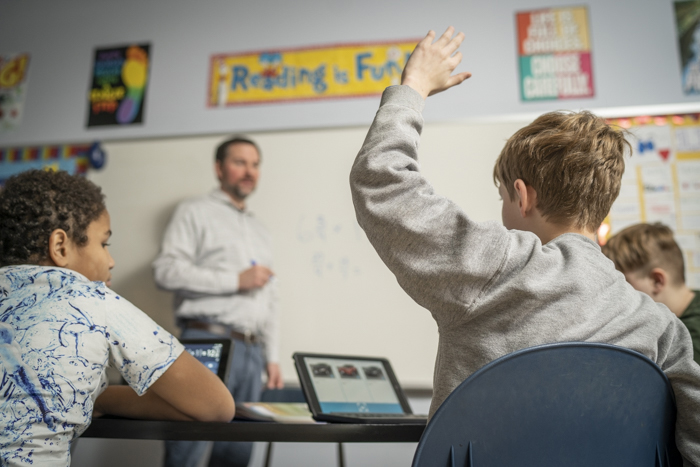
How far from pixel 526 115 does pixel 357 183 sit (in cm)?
208

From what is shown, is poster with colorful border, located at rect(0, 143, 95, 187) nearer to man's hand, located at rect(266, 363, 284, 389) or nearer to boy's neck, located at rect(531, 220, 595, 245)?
man's hand, located at rect(266, 363, 284, 389)

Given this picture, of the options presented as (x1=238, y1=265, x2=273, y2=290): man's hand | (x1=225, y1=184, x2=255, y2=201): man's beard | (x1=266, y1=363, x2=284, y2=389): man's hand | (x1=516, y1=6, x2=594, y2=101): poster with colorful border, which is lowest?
(x1=266, y1=363, x2=284, y2=389): man's hand

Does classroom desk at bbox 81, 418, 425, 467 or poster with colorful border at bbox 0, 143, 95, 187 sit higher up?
poster with colorful border at bbox 0, 143, 95, 187

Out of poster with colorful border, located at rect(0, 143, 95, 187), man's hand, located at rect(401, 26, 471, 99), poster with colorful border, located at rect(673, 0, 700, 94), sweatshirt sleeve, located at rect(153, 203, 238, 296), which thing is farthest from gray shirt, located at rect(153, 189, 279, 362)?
poster with colorful border, located at rect(673, 0, 700, 94)

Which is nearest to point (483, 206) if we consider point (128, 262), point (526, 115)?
point (526, 115)

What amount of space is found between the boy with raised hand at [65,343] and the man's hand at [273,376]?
4.83 feet

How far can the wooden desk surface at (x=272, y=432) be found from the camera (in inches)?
29.9

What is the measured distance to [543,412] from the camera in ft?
1.82

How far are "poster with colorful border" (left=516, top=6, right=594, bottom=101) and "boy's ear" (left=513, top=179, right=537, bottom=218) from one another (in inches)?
76.4

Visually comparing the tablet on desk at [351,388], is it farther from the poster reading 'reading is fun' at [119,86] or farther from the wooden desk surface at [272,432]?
the poster reading 'reading is fun' at [119,86]

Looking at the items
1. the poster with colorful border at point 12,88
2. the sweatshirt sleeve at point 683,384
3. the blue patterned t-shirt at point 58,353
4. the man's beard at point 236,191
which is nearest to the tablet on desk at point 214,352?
the blue patterned t-shirt at point 58,353

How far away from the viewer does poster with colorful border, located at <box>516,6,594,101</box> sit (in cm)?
257

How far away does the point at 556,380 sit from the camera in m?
0.55

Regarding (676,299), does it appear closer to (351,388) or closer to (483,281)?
(351,388)
